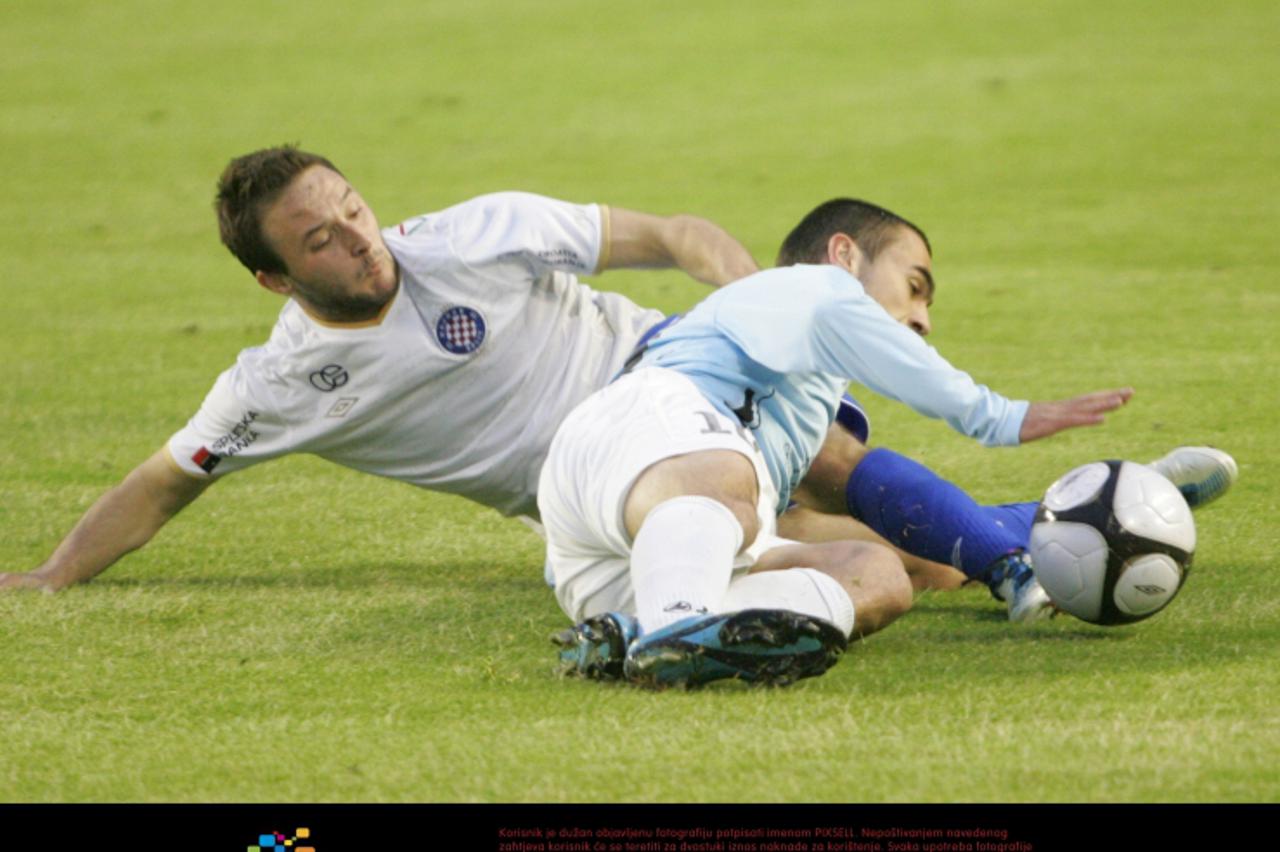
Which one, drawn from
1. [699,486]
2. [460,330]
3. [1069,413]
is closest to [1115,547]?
[1069,413]

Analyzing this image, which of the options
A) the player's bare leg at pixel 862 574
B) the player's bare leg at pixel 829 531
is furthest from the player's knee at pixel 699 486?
the player's bare leg at pixel 829 531

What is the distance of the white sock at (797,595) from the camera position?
4.20 meters

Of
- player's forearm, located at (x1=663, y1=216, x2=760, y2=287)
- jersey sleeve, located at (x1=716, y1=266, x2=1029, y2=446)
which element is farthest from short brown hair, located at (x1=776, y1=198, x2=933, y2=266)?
jersey sleeve, located at (x1=716, y1=266, x2=1029, y2=446)

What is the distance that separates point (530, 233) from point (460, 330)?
0.34 m

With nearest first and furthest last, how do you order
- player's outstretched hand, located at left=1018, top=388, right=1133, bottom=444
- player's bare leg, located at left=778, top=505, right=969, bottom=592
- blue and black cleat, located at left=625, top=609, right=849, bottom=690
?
blue and black cleat, located at left=625, top=609, right=849, bottom=690
player's outstretched hand, located at left=1018, top=388, right=1133, bottom=444
player's bare leg, located at left=778, top=505, right=969, bottom=592

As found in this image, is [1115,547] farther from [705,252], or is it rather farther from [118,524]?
[118,524]

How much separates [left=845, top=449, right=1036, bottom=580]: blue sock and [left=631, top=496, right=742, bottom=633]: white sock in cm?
105

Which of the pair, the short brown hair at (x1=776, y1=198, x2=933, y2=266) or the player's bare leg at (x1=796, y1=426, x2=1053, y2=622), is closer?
the player's bare leg at (x1=796, y1=426, x2=1053, y2=622)

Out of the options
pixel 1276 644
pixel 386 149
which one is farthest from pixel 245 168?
pixel 386 149

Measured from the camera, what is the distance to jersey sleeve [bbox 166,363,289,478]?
5285 mm

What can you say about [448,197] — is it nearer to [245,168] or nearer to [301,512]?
[301,512]

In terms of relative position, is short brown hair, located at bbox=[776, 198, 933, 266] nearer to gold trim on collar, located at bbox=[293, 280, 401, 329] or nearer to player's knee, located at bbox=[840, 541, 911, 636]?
player's knee, located at bbox=[840, 541, 911, 636]

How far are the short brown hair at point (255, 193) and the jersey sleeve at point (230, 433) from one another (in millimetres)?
367

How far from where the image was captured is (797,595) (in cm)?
421
